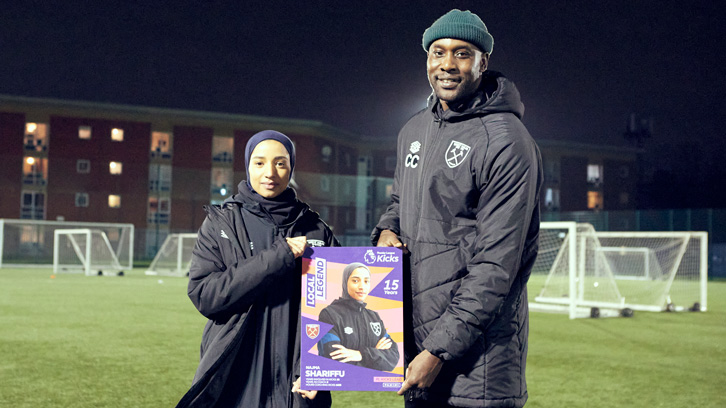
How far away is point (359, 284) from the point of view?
2.07 m

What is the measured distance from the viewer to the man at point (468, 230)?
185cm

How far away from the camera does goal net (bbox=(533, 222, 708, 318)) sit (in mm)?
11820

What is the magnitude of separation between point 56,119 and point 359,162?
18.9 meters

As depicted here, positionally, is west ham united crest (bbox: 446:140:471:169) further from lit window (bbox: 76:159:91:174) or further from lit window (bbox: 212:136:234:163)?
lit window (bbox: 212:136:234:163)

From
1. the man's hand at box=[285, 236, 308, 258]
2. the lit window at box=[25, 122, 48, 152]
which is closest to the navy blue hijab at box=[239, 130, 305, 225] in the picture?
the man's hand at box=[285, 236, 308, 258]

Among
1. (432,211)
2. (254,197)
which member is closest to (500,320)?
(432,211)

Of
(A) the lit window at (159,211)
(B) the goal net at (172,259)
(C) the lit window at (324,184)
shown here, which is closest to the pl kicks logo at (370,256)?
(B) the goal net at (172,259)

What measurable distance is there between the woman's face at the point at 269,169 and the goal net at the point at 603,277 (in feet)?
A: 27.5

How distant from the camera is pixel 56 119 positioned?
39031 millimetres

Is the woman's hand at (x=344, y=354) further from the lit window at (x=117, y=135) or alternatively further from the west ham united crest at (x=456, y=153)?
the lit window at (x=117, y=135)

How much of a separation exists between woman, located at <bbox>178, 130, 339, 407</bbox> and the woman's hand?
0.25 meters

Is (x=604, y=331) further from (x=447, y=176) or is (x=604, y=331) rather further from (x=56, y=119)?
(x=56, y=119)

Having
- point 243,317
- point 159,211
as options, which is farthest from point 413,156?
point 159,211

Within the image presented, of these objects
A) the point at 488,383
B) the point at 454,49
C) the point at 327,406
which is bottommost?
the point at 327,406
